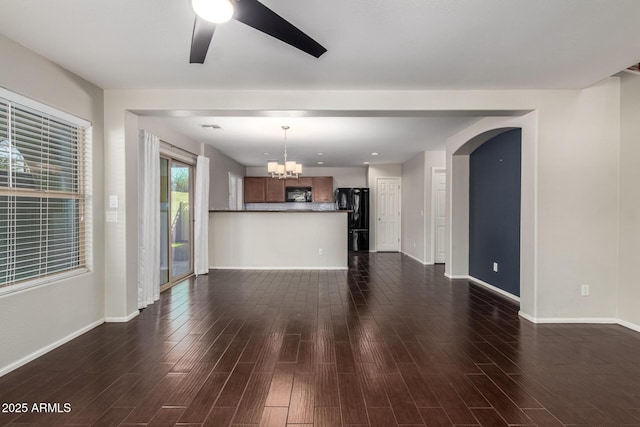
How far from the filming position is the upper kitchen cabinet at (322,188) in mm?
8680

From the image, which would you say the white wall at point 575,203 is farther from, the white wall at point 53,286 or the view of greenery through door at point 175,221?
the view of greenery through door at point 175,221

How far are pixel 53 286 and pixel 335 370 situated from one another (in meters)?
2.51

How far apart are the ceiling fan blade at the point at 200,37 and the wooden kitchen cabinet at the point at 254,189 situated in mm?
6669

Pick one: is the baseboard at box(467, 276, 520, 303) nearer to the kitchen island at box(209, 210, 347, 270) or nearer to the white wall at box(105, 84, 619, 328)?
the white wall at box(105, 84, 619, 328)

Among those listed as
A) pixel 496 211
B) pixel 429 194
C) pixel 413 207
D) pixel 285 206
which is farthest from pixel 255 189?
pixel 496 211

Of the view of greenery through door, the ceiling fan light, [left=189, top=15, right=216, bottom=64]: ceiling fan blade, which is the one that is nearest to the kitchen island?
the view of greenery through door

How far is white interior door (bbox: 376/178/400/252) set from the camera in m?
8.50

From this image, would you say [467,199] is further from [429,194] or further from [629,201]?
[629,201]

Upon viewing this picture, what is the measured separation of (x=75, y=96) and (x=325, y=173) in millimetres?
6527

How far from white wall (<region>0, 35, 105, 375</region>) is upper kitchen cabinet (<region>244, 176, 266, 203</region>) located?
5418 millimetres

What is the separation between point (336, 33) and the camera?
220cm

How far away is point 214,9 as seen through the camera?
1.45 m

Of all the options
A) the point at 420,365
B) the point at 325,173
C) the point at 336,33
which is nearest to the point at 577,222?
the point at 420,365

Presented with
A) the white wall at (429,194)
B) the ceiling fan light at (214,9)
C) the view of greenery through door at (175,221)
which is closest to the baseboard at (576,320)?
the white wall at (429,194)
